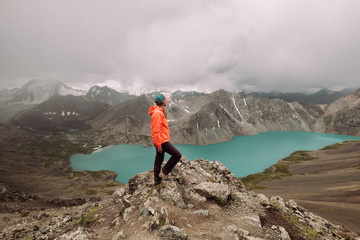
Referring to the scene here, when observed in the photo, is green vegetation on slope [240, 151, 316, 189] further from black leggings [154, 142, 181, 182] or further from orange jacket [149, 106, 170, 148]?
orange jacket [149, 106, 170, 148]

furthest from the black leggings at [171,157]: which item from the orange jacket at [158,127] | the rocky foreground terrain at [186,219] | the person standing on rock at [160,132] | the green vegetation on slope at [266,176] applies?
the green vegetation on slope at [266,176]

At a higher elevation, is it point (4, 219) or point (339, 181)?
point (4, 219)

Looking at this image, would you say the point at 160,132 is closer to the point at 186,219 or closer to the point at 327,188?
the point at 186,219

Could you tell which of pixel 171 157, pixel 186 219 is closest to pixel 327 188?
pixel 186 219

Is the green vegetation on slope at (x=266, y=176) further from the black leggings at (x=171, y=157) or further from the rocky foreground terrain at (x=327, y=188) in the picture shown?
the black leggings at (x=171, y=157)

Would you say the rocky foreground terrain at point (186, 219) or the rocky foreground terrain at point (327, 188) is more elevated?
the rocky foreground terrain at point (186, 219)

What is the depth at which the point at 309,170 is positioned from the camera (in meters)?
102

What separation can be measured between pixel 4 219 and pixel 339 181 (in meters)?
118

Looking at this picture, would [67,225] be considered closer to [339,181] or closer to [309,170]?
[339,181]

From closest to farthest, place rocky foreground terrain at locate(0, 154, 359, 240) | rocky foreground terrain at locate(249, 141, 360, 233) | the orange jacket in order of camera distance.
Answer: rocky foreground terrain at locate(0, 154, 359, 240) → the orange jacket → rocky foreground terrain at locate(249, 141, 360, 233)

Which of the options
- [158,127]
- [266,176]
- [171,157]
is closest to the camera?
[158,127]

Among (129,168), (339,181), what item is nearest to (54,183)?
(129,168)

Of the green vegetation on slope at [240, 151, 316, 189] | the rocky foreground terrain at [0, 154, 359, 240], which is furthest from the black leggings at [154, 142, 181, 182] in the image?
the green vegetation on slope at [240, 151, 316, 189]

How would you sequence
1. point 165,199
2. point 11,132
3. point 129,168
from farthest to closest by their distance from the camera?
point 11,132
point 129,168
point 165,199
